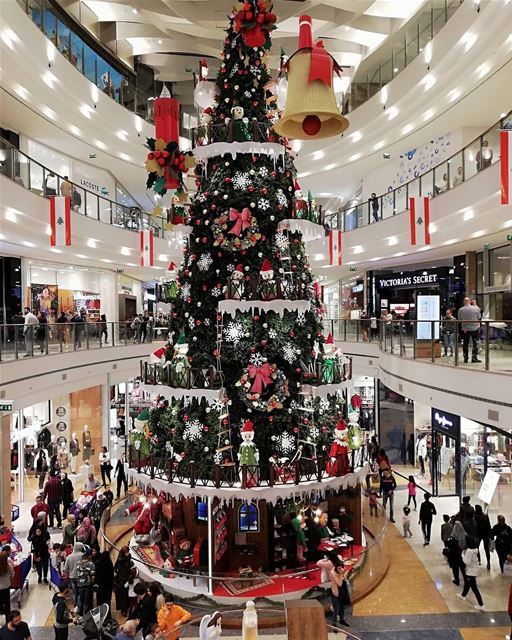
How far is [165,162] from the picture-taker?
24.0ft

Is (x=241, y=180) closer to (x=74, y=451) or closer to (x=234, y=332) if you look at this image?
(x=234, y=332)

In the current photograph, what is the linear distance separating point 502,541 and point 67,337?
11.1 metres

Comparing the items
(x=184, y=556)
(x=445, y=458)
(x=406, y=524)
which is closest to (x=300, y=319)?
(x=184, y=556)

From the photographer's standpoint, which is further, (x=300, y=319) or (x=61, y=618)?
(x=300, y=319)

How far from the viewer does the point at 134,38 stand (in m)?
20.6

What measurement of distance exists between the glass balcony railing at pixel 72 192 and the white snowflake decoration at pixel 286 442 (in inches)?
158

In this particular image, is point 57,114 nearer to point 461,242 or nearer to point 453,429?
point 461,242

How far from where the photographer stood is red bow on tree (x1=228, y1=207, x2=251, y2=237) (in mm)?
9031

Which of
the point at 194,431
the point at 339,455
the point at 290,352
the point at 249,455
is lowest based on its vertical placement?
the point at 339,455

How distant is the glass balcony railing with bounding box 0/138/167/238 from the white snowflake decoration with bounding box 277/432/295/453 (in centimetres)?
401

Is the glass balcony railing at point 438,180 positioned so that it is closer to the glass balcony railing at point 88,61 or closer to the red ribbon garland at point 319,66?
the red ribbon garland at point 319,66

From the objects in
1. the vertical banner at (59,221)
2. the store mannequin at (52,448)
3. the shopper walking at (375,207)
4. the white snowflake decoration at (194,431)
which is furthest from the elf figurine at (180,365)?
the shopper walking at (375,207)

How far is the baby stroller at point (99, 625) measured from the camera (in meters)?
7.35

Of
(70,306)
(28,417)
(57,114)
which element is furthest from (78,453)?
(57,114)
